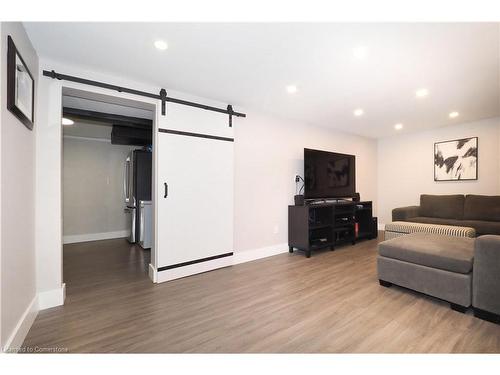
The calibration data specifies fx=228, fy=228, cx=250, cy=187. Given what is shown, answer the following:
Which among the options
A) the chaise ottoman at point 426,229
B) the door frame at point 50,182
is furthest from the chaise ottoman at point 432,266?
the door frame at point 50,182

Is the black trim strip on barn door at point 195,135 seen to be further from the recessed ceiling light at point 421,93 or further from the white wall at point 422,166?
the white wall at point 422,166

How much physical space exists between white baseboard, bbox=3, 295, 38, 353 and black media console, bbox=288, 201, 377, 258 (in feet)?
10.1

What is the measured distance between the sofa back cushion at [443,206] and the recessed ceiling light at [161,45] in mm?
5037

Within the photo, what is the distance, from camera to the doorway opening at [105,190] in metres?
2.87

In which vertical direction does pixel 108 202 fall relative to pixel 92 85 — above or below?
below

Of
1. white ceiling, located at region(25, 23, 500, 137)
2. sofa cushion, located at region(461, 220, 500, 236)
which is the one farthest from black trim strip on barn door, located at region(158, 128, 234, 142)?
sofa cushion, located at region(461, 220, 500, 236)

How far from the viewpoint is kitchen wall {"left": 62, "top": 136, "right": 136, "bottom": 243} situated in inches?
185

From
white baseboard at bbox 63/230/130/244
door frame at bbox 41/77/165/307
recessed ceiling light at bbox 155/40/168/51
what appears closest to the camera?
recessed ceiling light at bbox 155/40/168/51

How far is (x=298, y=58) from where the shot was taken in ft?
6.64

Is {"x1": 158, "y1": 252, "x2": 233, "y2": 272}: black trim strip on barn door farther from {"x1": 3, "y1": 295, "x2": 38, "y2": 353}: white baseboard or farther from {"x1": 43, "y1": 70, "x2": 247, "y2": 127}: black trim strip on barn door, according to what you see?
{"x1": 43, "y1": 70, "x2": 247, "y2": 127}: black trim strip on barn door

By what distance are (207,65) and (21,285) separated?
7.48ft

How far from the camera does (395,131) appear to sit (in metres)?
4.84
